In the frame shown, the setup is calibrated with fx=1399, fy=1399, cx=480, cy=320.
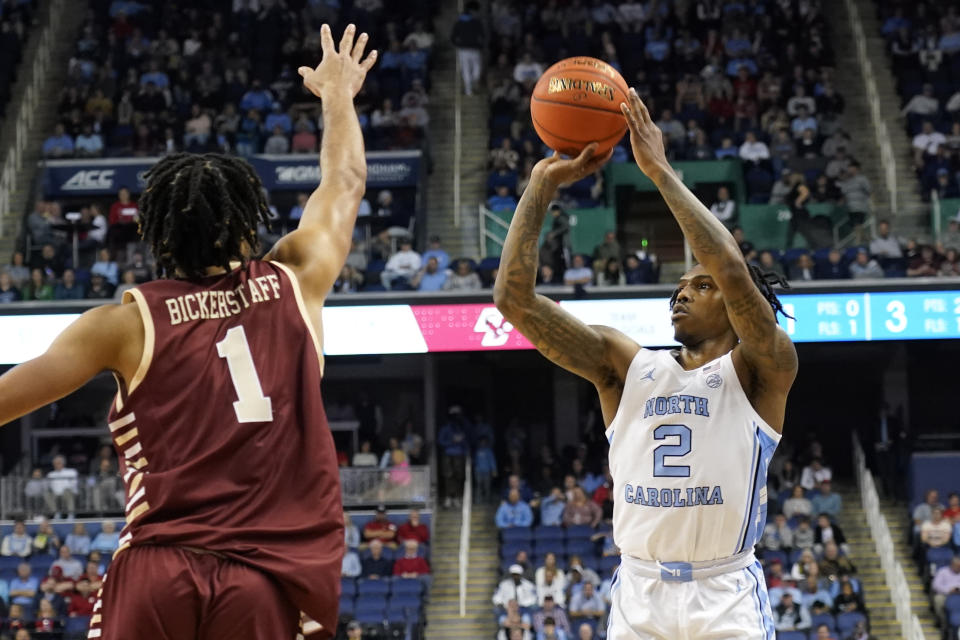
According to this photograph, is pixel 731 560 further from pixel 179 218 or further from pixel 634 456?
pixel 179 218

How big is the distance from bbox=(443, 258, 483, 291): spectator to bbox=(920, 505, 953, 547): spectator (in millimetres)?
6603

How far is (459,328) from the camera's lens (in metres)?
18.5

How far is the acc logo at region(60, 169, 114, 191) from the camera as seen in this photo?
22266mm

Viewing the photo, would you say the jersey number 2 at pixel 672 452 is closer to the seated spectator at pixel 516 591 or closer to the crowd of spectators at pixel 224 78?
the seated spectator at pixel 516 591

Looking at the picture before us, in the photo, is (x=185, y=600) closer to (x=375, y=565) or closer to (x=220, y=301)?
(x=220, y=301)

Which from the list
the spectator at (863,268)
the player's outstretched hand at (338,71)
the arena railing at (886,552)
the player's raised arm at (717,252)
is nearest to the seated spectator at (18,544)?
the arena railing at (886,552)

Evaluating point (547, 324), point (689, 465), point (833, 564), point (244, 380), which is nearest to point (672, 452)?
point (689, 465)

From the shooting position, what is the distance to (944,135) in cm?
2214

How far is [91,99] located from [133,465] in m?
21.4

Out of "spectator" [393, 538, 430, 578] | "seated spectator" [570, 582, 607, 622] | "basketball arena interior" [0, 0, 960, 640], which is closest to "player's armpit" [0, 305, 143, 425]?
"basketball arena interior" [0, 0, 960, 640]

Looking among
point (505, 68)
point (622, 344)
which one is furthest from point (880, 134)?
point (622, 344)

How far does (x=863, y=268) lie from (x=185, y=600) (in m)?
16.8

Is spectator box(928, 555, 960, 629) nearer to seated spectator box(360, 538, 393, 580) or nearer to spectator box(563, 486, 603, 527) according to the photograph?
spectator box(563, 486, 603, 527)

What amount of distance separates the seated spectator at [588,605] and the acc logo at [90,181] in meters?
10.5
